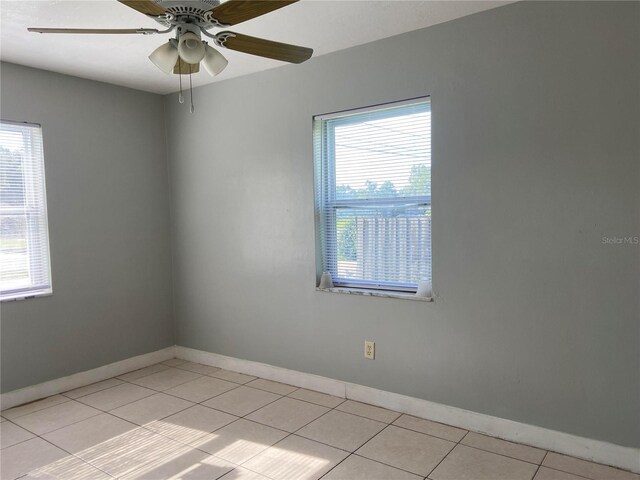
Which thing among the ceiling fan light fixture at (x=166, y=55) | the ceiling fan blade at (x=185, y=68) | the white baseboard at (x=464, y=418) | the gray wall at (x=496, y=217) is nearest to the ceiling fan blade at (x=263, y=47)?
the ceiling fan light fixture at (x=166, y=55)

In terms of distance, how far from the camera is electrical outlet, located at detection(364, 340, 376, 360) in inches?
121

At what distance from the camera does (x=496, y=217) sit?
2.57 metres

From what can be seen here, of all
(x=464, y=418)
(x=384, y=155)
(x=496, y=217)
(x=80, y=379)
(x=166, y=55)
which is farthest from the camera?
(x=80, y=379)

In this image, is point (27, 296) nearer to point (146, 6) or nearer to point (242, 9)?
point (146, 6)

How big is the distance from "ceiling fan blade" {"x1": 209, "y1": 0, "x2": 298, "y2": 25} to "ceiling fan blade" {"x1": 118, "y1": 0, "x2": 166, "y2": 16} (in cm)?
18

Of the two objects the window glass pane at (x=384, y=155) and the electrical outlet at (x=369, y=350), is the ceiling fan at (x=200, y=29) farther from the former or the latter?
the electrical outlet at (x=369, y=350)

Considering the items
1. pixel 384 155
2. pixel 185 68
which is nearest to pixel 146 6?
pixel 185 68

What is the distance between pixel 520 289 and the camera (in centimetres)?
252

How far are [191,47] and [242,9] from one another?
11.7 inches

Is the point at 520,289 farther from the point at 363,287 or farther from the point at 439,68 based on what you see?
the point at 439,68

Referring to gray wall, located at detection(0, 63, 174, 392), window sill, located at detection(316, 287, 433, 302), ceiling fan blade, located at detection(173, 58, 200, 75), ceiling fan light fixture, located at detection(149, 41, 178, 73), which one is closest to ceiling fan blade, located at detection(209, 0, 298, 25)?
ceiling fan light fixture, located at detection(149, 41, 178, 73)

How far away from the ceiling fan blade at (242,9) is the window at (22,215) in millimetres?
2372

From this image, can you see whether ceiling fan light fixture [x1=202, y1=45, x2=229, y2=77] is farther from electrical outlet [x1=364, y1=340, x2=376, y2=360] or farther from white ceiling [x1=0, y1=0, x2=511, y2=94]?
electrical outlet [x1=364, y1=340, x2=376, y2=360]

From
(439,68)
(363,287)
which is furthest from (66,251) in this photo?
(439,68)
